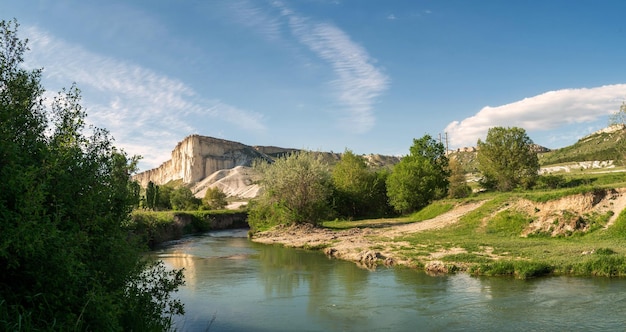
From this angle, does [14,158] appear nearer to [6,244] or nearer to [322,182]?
[6,244]

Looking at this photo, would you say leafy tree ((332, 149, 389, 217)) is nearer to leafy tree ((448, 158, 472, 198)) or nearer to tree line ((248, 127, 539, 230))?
tree line ((248, 127, 539, 230))

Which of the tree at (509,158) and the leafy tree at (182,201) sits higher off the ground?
the tree at (509,158)

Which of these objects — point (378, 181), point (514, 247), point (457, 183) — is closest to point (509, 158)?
point (457, 183)

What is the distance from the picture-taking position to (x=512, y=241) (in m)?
28.0

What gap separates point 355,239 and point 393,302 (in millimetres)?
19228

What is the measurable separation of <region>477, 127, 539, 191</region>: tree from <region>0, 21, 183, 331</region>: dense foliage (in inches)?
2057

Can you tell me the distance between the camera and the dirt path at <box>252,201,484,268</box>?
2739 cm

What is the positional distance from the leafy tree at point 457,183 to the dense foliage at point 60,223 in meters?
56.4

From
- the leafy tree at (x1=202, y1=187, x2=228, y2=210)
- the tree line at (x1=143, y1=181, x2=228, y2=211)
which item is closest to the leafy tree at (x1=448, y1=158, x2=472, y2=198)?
the tree line at (x1=143, y1=181, x2=228, y2=211)

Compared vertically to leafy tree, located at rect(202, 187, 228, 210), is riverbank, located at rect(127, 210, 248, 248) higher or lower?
lower

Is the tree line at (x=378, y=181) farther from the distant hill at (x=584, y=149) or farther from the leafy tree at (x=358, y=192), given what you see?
the distant hill at (x=584, y=149)

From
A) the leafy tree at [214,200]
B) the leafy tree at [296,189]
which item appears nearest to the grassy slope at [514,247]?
the leafy tree at [296,189]

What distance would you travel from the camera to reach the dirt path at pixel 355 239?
89.9ft

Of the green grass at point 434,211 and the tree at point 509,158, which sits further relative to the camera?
the tree at point 509,158
